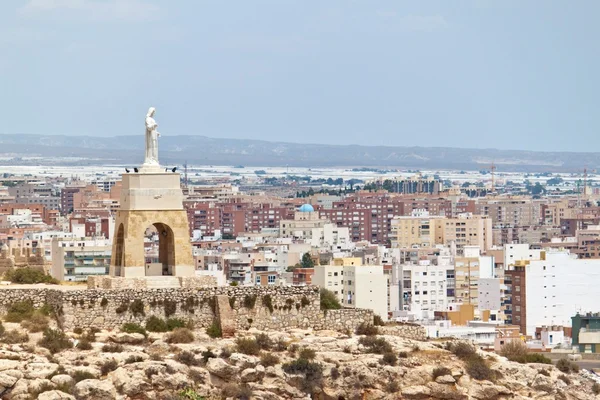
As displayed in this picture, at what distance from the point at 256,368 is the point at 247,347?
617 millimetres

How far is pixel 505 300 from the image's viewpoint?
105125mm

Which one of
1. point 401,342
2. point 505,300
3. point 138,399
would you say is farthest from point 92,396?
point 505,300

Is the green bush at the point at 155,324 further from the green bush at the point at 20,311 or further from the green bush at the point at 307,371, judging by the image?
the green bush at the point at 307,371

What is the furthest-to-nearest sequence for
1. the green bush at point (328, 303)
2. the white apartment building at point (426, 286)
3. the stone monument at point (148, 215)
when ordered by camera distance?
1. the white apartment building at point (426, 286)
2. the green bush at point (328, 303)
3. the stone monument at point (148, 215)

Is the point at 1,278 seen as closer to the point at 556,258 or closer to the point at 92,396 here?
the point at 92,396

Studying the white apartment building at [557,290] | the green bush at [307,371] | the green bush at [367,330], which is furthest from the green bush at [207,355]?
the white apartment building at [557,290]

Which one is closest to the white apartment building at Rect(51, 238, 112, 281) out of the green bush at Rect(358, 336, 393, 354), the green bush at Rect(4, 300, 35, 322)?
the green bush at Rect(4, 300, 35, 322)

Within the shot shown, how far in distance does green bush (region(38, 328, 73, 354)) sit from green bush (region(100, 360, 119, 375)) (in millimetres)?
729

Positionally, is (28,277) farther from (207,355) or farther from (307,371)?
(307,371)

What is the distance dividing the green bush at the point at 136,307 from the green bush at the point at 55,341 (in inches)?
42.8

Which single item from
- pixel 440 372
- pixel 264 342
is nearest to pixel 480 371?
pixel 440 372

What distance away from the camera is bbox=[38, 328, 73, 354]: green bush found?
24719 millimetres

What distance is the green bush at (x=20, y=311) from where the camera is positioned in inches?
1024

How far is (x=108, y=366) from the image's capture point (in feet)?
79.0
